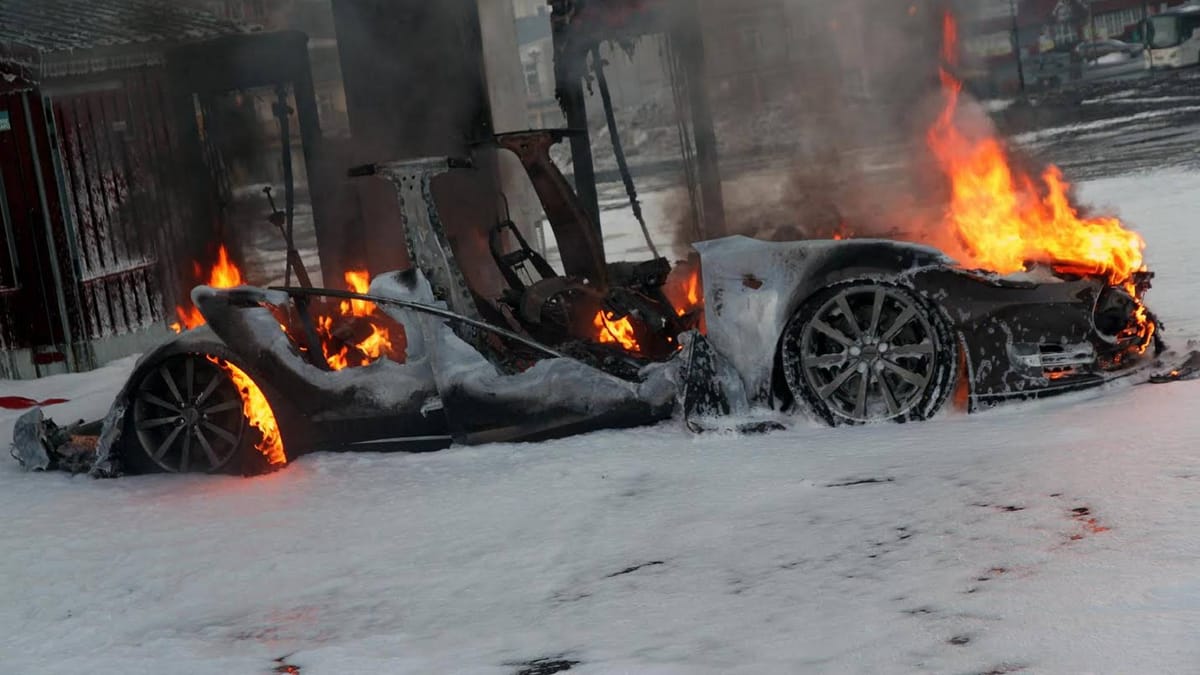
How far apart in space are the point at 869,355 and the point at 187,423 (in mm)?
3657

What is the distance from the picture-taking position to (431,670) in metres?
4.13

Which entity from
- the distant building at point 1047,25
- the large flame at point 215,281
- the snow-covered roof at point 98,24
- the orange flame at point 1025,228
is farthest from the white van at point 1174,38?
the orange flame at point 1025,228

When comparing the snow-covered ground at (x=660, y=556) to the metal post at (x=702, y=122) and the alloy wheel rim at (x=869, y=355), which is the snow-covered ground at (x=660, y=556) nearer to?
the alloy wheel rim at (x=869, y=355)

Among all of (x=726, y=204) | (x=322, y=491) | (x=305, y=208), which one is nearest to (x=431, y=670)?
(x=322, y=491)

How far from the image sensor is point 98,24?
15.3 m

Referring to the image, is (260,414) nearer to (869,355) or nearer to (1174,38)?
(869,355)

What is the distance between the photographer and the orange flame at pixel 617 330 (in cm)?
803

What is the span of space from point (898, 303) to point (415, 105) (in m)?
7.39

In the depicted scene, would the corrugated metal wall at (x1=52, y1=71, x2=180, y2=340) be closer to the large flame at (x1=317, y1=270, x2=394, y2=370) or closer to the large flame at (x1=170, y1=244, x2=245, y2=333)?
the large flame at (x1=170, y1=244, x2=245, y2=333)

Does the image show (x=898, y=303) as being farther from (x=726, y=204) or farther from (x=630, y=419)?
(x=726, y=204)

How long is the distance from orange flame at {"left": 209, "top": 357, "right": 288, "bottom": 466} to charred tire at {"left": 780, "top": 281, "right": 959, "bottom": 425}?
Answer: 9.04ft

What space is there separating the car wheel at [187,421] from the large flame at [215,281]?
64 cm

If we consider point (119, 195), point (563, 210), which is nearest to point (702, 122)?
point (563, 210)

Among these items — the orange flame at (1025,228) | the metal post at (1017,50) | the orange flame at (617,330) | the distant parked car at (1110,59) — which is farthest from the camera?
the distant parked car at (1110,59)
